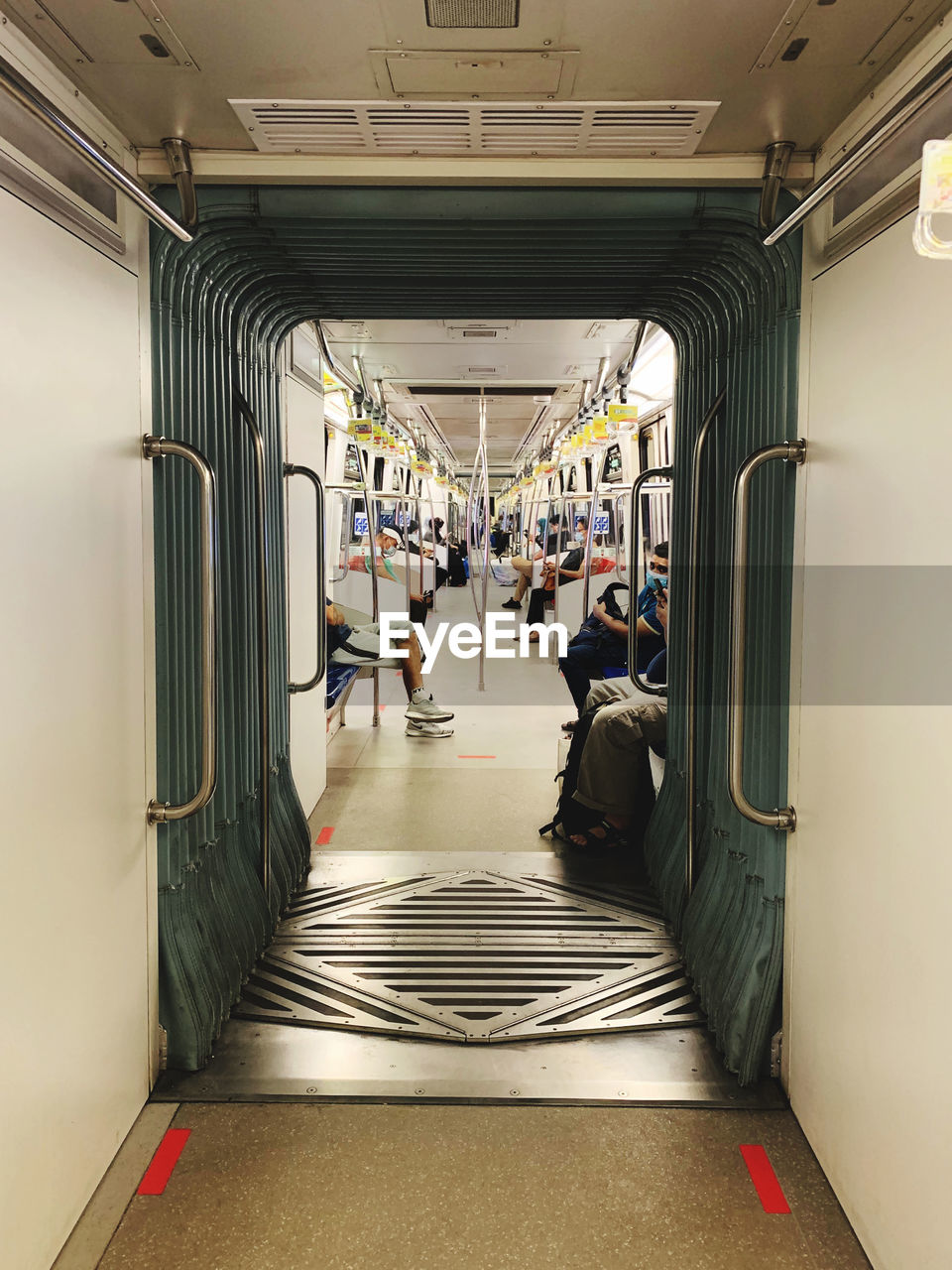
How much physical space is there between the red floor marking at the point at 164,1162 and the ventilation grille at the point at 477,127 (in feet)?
8.12

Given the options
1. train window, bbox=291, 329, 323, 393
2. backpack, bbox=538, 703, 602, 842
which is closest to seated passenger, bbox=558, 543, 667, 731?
backpack, bbox=538, 703, 602, 842

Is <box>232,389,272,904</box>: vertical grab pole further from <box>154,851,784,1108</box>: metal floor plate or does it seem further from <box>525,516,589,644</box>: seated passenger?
<box>525,516,589,644</box>: seated passenger

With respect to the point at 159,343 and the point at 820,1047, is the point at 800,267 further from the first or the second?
the point at 820,1047

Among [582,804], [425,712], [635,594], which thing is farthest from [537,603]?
[635,594]

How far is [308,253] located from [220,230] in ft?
1.00

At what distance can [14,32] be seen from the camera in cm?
170

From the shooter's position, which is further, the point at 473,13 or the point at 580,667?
the point at 580,667

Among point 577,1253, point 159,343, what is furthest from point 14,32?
point 577,1253

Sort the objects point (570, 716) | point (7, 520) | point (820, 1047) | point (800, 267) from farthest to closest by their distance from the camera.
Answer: point (570, 716) < point (800, 267) < point (820, 1047) < point (7, 520)

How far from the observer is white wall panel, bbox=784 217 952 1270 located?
1629 mm

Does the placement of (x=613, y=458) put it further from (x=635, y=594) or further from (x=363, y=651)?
(x=635, y=594)

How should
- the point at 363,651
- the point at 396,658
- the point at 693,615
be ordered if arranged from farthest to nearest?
the point at 396,658 < the point at 363,651 < the point at 693,615

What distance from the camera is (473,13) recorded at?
1667 millimetres

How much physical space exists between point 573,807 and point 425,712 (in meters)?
2.78
